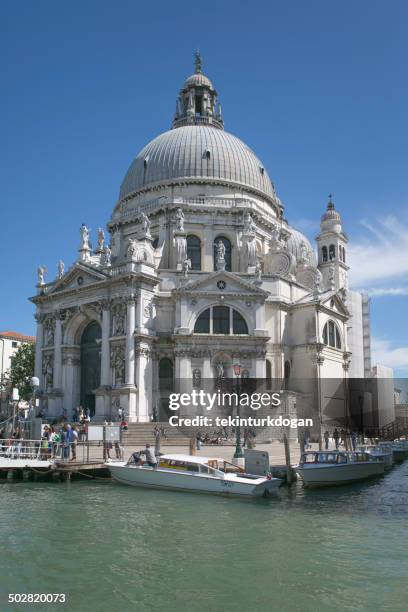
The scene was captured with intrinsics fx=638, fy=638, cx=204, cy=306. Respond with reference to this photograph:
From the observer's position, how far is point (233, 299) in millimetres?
42250

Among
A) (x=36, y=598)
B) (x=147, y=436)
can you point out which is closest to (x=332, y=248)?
(x=147, y=436)

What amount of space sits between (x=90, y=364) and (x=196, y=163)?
17722 mm

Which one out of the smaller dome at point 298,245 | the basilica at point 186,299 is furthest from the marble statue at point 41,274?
the smaller dome at point 298,245

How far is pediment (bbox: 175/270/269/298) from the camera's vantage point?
42.1m

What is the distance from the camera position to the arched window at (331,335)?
4769 cm

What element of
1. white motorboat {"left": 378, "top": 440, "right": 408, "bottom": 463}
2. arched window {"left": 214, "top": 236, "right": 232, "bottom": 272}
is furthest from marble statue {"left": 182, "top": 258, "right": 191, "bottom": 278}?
white motorboat {"left": 378, "top": 440, "right": 408, "bottom": 463}

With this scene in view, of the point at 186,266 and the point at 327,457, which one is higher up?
the point at 186,266

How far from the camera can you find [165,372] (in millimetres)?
42719

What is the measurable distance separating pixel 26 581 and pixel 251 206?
1566 inches

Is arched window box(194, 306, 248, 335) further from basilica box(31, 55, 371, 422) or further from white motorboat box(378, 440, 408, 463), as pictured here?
white motorboat box(378, 440, 408, 463)

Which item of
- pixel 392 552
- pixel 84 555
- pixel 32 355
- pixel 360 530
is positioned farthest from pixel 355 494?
pixel 32 355

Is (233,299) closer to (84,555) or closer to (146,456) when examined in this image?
(146,456)

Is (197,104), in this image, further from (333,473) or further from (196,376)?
(333,473)

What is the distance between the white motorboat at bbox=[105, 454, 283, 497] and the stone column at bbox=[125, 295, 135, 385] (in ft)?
52.8
